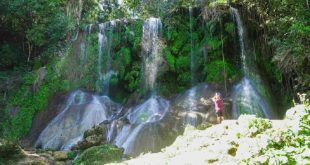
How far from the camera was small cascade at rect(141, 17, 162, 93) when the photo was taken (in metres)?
17.4

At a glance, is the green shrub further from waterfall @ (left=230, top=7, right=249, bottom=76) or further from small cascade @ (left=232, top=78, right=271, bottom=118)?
waterfall @ (left=230, top=7, right=249, bottom=76)

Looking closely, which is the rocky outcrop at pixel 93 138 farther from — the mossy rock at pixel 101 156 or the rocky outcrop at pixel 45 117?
the rocky outcrop at pixel 45 117

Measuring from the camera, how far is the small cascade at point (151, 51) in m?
17.4

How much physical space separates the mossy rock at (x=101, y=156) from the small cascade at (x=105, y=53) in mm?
7850

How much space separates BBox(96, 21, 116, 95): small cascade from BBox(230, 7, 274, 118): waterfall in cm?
655

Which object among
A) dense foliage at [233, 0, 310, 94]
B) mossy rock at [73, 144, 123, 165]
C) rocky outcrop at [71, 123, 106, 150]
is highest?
dense foliage at [233, 0, 310, 94]

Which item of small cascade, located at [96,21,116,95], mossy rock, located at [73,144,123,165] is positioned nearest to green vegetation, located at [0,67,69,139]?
small cascade, located at [96,21,116,95]

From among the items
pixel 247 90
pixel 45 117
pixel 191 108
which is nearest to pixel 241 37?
pixel 247 90

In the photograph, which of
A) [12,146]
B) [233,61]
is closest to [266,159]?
[12,146]

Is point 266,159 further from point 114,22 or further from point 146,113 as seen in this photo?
point 114,22

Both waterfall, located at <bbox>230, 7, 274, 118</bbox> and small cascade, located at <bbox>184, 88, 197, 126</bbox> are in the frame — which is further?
waterfall, located at <bbox>230, 7, 274, 118</bbox>

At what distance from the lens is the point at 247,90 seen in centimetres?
1471

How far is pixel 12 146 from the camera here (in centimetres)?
1085

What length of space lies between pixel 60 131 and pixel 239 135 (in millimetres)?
11420
